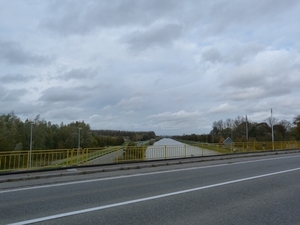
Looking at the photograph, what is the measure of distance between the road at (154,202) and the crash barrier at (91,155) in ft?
13.3

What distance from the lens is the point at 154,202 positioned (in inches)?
269

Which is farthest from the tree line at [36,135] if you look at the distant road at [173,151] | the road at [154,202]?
the road at [154,202]

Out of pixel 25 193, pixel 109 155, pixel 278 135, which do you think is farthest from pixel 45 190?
pixel 278 135

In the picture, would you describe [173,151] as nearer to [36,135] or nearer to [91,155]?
[91,155]

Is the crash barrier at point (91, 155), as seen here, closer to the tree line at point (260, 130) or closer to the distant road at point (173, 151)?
the distant road at point (173, 151)

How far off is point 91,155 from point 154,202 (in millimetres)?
10137

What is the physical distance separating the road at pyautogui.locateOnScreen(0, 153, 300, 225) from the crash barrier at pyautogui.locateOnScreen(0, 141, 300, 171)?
160 inches

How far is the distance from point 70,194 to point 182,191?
3.40 meters

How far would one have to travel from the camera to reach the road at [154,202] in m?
5.47

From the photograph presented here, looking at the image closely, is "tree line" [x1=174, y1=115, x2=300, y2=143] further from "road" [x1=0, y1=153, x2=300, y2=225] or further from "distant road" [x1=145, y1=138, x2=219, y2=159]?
"road" [x1=0, y1=153, x2=300, y2=225]

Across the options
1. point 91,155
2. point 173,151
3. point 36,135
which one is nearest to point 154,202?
point 91,155

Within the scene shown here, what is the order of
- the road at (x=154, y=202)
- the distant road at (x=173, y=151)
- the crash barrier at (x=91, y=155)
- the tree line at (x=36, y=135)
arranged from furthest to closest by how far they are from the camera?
1. the tree line at (x=36, y=135)
2. the distant road at (x=173, y=151)
3. the crash barrier at (x=91, y=155)
4. the road at (x=154, y=202)

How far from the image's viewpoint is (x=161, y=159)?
62.1 feet

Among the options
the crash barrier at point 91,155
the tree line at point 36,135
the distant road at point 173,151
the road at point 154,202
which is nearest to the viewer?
the road at point 154,202
